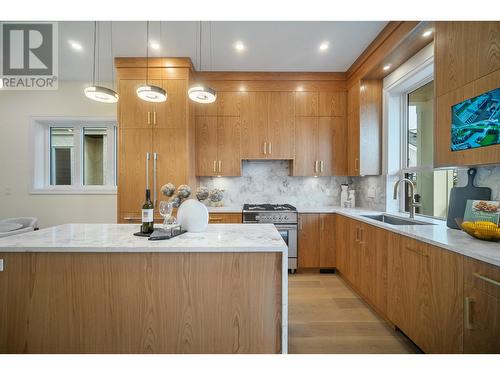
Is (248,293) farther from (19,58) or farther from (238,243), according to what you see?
(19,58)

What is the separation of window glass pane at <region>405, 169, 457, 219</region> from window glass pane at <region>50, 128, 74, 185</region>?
5343 millimetres

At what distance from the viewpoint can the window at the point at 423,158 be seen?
97.6 inches

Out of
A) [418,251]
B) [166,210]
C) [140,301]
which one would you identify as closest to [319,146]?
[418,251]

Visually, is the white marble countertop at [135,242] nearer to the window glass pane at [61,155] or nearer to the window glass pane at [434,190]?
the window glass pane at [434,190]

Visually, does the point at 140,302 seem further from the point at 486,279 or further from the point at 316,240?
the point at 316,240

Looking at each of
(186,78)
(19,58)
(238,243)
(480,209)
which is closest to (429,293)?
(480,209)

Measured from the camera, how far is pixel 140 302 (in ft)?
4.74

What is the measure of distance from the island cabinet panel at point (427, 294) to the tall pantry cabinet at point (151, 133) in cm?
258

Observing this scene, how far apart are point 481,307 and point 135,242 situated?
77.2 inches

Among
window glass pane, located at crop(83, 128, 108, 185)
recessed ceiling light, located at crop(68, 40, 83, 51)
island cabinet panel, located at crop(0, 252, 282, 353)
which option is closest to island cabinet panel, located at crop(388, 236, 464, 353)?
island cabinet panel, located at crop(0, 252, 282, 353)

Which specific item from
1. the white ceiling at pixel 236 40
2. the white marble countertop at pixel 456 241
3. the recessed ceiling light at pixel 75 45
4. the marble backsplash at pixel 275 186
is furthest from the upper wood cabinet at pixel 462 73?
the recessed ceiling light at pixel 75 45

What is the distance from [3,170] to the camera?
3.97 meters

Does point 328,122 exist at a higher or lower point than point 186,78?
lower
